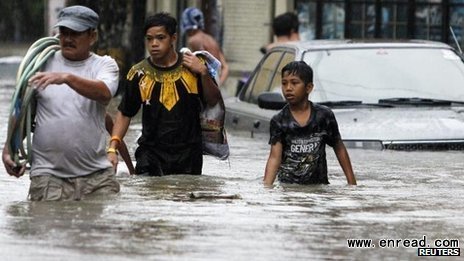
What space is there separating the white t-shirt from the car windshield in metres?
4.99

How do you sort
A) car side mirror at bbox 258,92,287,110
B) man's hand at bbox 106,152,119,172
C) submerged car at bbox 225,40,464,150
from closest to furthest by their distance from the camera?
man's hand at bbox 106,152,119,172 < submerged car at bbox 225,40,464,150 < car side mirror at bbox 258,92,287,110

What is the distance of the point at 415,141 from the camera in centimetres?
1345

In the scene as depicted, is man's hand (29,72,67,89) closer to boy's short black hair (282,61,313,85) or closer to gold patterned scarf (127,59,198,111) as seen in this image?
gold patterned scarf (127,59,198,111)

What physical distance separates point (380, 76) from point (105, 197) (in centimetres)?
546

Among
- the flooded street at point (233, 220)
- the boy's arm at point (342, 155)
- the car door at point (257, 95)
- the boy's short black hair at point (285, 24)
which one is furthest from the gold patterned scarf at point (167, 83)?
the boy's short black hair at point (285, 24)

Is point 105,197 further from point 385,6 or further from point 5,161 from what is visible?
point 385,6

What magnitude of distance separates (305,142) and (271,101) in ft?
10.5

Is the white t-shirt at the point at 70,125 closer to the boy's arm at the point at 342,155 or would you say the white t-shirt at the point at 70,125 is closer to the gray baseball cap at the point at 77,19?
the gray baseball cap at the point at 77,19

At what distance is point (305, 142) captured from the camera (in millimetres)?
10688

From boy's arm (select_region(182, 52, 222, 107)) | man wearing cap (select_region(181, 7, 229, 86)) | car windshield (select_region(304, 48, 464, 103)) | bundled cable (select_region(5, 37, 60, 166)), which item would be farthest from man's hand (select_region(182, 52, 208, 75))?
man wearing cap (select_region(181, 7, 229, 86))

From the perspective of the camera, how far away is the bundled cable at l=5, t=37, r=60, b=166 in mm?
9227

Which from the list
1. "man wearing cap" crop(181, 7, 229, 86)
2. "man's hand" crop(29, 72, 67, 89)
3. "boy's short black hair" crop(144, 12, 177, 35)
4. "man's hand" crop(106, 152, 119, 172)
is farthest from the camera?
"man wearing cap" crop(181, 7, 229, 86)

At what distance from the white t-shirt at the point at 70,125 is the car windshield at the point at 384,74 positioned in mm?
4988

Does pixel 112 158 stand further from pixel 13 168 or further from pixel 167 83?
pixel 13 168
